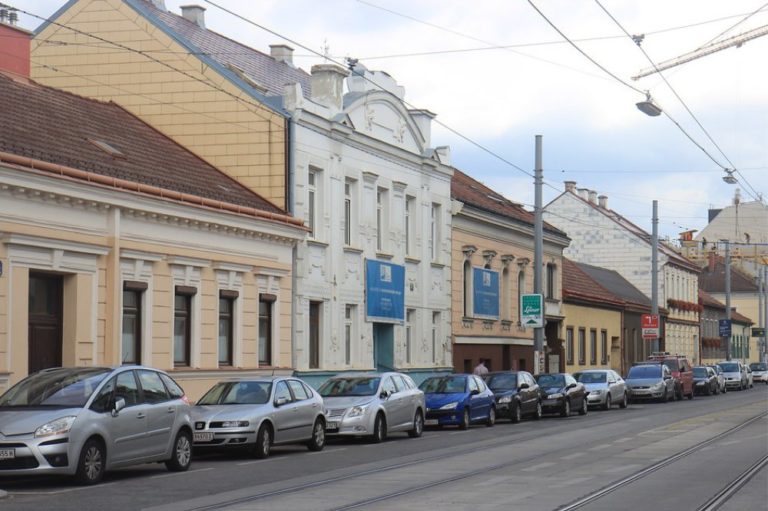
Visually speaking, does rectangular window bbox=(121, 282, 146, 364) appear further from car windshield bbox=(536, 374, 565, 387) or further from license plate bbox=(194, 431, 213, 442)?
car windshield bbox=(536, 374, 565, 387)

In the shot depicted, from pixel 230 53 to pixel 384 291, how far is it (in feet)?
26.9

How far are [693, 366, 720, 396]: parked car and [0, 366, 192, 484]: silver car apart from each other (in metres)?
45.5

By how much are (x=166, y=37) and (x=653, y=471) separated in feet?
66.7

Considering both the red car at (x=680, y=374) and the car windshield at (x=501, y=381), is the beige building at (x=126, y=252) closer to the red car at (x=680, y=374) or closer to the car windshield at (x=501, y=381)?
the car windshield at (x=501, y=381)

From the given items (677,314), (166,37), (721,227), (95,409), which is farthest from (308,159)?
(721,227)

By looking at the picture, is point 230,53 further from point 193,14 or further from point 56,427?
point 56,427

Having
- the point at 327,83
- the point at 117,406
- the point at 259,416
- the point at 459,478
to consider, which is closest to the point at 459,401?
the point at 327,83

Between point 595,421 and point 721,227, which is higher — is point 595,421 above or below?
below

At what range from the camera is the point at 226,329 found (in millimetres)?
30844

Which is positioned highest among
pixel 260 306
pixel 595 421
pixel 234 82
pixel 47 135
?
pixel 234 82

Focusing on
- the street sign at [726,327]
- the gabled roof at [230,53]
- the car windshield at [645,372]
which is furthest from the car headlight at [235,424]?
the street sign at [726,327]

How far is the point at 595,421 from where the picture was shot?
115 feet

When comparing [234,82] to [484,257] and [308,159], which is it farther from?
[484,257]

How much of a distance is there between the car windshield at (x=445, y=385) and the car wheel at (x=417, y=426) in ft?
11.1
